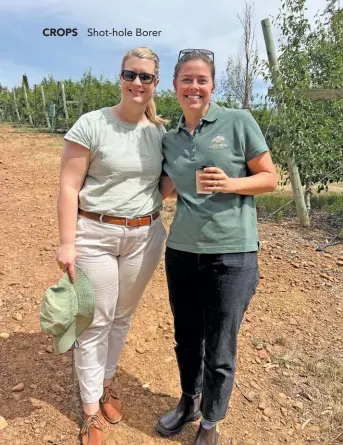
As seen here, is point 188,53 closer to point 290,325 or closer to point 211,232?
point 211,232

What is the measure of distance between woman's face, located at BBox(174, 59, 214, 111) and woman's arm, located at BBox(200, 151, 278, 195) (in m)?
0.30

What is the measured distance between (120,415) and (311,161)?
3.56m

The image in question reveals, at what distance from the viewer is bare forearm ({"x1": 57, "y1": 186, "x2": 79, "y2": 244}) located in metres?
1.80

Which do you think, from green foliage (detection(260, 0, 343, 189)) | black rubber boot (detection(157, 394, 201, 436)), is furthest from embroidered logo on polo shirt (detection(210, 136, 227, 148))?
green foliage (detection(260, 0, 343, 189))

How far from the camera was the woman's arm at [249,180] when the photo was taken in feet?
5.45

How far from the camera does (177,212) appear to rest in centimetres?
187

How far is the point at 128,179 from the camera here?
1.86m

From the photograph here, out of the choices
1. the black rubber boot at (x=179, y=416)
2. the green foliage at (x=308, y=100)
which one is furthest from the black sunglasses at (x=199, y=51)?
the green foliage at (x=308, y=100)

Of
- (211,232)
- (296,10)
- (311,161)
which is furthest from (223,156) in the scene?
(296,10)

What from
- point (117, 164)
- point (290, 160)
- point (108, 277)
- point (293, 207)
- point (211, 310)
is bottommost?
point (293, 207)

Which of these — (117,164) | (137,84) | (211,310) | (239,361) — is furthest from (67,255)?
(239,361)

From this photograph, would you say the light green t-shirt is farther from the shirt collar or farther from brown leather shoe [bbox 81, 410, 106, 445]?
brown leather shoe [bbox 81, 410, 106, 445]

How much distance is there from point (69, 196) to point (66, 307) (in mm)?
489

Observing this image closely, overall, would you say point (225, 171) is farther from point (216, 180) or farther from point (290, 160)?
point (290, 160)
